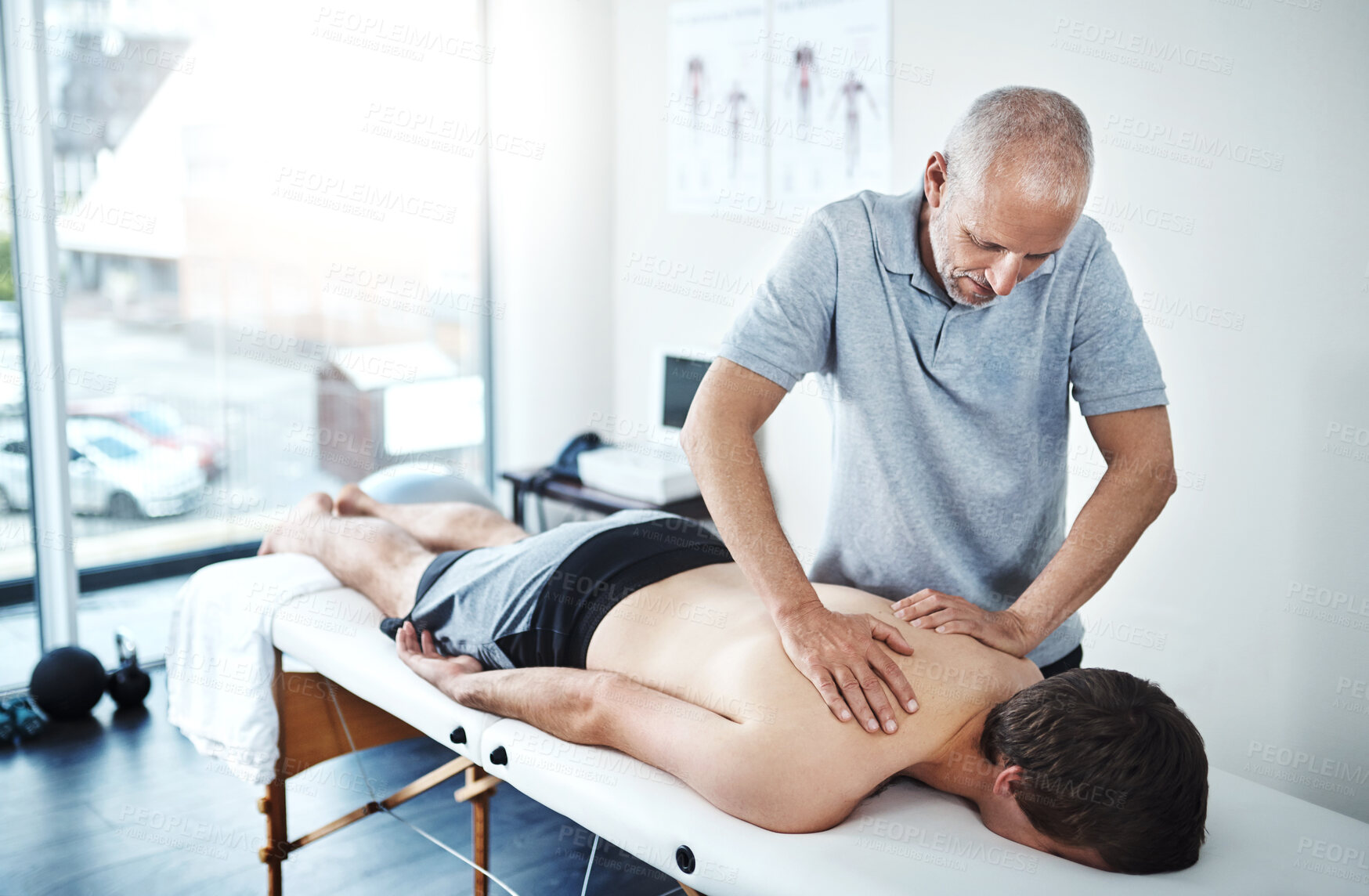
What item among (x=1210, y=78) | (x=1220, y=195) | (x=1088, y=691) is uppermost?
(x=1210, y=78)

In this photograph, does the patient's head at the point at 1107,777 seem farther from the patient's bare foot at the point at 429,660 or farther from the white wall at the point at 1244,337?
the white wall at the point at 1244,337

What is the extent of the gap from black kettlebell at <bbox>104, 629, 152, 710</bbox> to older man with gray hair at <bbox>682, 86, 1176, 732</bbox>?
2.28 meters

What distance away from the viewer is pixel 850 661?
1.31 meters

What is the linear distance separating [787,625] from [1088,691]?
0.37 meters

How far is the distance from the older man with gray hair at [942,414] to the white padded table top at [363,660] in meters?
0.51

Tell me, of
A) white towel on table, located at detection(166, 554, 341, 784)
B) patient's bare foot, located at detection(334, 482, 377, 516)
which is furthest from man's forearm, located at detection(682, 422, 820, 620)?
patient's bare foot, located at detection(334, 482, 377, 516)

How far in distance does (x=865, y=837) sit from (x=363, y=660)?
921mm

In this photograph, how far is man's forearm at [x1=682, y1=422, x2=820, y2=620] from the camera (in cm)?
137

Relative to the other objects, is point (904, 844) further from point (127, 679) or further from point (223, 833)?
point (127, 679)

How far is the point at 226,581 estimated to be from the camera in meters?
2.07

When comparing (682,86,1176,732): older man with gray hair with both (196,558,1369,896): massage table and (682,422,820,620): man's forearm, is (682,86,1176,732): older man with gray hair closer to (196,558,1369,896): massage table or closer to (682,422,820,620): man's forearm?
(682,422,820,620): man's forearm

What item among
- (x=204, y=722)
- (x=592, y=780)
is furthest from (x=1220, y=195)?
(x=204, y=722)

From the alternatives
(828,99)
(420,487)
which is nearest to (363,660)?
(420,487)

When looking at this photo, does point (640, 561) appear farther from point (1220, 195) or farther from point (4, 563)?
point (4, 563)
